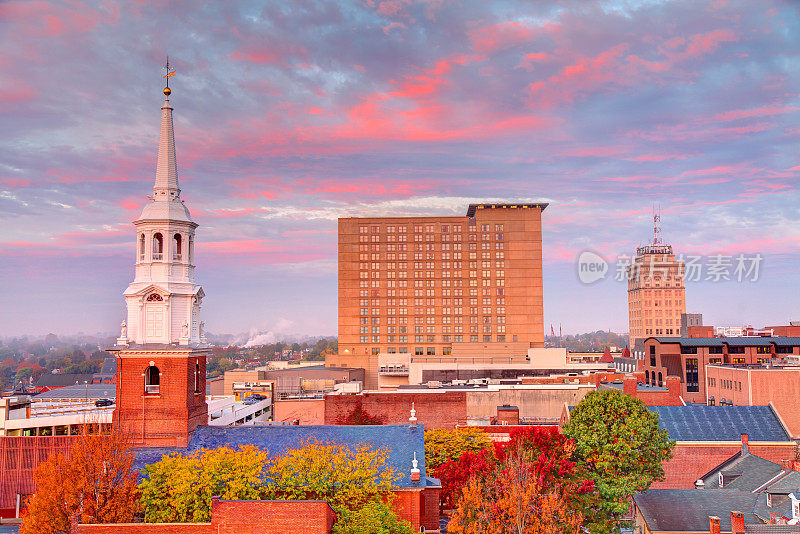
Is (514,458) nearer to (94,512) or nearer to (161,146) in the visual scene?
(94,512)

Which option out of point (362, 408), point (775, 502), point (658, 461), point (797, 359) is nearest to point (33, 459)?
point (362, 408)

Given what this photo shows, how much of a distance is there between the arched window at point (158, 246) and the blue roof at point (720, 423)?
5506 centimetres

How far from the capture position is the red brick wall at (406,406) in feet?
325

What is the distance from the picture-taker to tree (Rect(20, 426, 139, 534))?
1833 inches

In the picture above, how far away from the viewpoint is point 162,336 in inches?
2138

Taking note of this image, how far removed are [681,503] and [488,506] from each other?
22471 millimetres

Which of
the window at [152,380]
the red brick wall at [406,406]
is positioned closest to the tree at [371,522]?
the window at [152,380]

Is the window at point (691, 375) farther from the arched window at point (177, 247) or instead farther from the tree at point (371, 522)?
the arched window at point (177, 247)


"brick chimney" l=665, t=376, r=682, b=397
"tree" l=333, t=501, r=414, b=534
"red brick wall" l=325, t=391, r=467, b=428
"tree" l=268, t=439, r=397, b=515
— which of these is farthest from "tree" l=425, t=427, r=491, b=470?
"brick chimney" l=665, t=376, r=682, b=397

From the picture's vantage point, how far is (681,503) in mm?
61094

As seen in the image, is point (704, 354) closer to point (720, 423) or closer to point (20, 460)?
point (720, 423)

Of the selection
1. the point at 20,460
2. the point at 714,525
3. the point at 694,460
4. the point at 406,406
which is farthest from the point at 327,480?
the point at 406,406

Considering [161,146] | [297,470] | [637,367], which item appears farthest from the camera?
[637,367]

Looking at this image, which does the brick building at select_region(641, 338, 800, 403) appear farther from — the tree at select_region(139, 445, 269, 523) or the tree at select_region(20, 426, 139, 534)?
the tree at select_region(20, 426, 139, 534)
